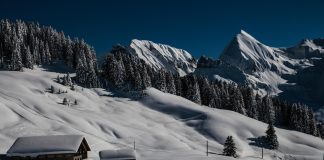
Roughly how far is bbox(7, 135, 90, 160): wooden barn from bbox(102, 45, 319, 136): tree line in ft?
235

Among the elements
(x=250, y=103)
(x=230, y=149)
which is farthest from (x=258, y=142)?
(x=250, y=103)

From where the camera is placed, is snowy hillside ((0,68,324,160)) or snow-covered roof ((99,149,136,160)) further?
snowy hillside ((0,68,324,160))

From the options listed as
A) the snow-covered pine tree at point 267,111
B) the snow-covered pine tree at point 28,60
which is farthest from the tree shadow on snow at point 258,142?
the snow-covered pine tree at point 28,60

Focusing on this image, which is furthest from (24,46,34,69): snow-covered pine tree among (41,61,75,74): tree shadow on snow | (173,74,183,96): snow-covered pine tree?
(173,74,183,96): snow-covered pine tree

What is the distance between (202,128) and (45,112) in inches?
1521

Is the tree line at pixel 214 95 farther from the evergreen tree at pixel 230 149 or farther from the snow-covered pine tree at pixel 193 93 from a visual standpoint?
the evergreen tree at pixel 230 149

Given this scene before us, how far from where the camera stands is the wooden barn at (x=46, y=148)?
151 feet

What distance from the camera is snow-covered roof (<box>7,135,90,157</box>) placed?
4609 centimetres

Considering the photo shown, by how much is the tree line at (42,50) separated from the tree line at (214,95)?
832cm

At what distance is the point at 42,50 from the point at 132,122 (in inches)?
2664

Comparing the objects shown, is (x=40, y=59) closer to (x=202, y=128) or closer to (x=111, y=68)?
(x=111, y=68)

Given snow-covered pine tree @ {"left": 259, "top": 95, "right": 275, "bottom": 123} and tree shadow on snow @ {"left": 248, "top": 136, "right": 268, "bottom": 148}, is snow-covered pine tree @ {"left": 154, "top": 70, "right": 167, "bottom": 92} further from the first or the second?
tree shadow on snow @ {"left": 248, "top": 136, "right": 268, "bottom": 148}

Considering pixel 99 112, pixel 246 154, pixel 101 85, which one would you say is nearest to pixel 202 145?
pixel 246 154

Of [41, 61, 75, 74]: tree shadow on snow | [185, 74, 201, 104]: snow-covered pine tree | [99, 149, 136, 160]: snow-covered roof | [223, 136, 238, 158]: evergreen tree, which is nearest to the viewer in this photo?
[99, 149, 136, 160]: snow-covered roof
